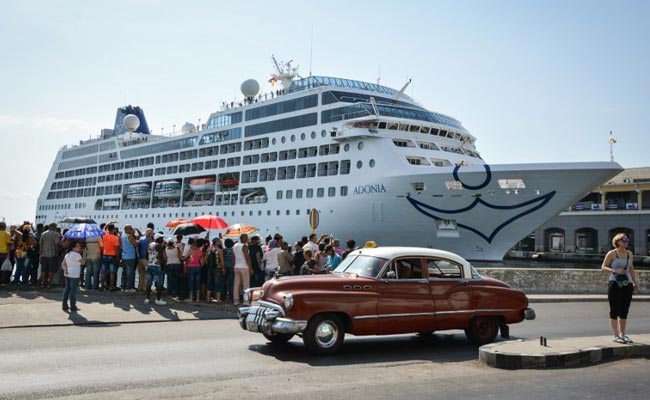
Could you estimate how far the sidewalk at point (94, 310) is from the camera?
1091 cm

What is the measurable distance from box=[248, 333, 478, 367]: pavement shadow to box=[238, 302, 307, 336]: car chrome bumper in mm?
373

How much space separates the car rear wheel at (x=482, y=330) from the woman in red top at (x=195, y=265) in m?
6.84

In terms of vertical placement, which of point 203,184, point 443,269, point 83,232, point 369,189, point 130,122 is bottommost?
point 443,269

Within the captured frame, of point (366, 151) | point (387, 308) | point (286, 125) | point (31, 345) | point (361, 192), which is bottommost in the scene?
point (31, 345)

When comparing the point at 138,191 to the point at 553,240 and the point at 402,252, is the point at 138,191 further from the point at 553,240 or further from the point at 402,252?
the point at 402,252

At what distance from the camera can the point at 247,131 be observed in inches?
1690

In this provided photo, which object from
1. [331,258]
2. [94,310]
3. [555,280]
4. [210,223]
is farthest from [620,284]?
[210,223]

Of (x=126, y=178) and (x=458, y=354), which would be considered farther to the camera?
(x=126, y=178)

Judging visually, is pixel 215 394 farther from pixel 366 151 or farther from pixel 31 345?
pixel 366 151

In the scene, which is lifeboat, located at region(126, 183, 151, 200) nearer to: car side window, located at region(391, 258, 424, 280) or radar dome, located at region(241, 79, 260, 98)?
radar dome, located at region(241, 79, 260, 98)

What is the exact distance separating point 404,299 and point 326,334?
1332 mm

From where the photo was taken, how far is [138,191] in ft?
180

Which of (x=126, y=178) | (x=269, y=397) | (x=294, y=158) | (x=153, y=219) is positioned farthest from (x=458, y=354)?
(x=126, y=178)

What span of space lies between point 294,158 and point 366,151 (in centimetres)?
683
